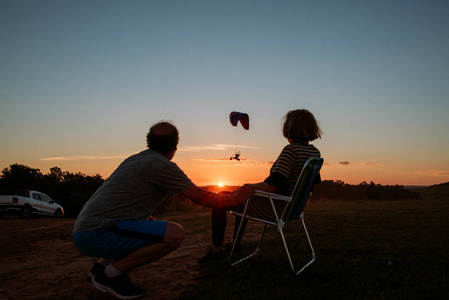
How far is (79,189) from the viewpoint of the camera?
3519 cm

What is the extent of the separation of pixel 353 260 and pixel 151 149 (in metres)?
2.78

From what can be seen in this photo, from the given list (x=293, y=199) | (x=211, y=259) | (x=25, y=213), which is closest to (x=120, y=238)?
(x=211, y=259)

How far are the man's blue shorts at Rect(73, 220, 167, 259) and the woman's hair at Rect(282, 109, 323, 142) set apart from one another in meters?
1.79

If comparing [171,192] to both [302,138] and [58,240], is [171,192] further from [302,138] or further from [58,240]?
[58,240]

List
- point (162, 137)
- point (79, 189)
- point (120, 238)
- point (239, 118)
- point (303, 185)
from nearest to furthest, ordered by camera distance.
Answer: point (120, 238), point (162, 137), point (303, 185), point (239, 118), point (79, 189)

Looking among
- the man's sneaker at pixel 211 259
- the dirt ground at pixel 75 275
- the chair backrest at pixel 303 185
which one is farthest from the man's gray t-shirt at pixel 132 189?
the man's sneaker at pixel 211 259

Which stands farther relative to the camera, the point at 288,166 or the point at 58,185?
the point at 58,185

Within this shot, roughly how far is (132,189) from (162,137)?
1.83 feet

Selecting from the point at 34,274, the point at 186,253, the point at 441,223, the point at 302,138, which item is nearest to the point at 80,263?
the point at 34,274

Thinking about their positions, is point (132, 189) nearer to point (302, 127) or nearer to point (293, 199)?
point (293, 199)

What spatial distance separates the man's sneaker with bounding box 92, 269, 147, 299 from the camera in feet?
9.52

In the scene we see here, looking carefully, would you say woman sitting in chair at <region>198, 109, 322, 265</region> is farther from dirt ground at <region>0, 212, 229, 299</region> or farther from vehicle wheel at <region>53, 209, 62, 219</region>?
vehicle wheel at <region>53, 209, 62, 219</region>

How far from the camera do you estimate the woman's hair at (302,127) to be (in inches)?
147

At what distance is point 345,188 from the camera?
25.8 m
